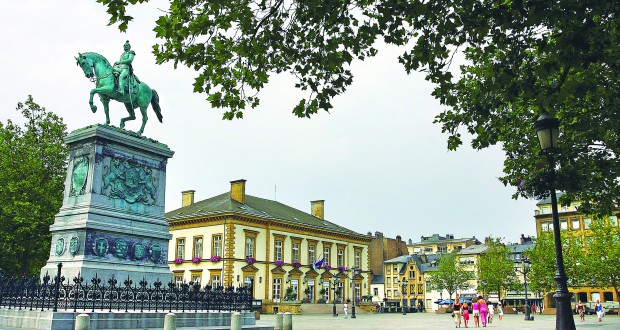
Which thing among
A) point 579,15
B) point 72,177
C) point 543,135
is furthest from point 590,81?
point 72,177

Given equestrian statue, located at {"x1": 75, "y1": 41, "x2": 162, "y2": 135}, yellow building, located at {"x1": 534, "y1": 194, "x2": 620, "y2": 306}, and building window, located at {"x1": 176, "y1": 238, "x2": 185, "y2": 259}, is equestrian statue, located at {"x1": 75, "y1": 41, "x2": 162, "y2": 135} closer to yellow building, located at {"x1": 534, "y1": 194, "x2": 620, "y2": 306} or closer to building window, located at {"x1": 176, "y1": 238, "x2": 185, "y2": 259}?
building window, located at {"x1": 176, "y1": 238, "x2": 185, "y2": 259}

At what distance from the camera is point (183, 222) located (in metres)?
58.0

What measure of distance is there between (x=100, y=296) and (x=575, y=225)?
8459cm

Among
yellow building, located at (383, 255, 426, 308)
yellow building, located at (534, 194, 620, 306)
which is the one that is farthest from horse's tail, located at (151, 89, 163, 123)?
yellow building, located at (383, 255, 426, 308)

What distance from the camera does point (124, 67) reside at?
66.6 feet

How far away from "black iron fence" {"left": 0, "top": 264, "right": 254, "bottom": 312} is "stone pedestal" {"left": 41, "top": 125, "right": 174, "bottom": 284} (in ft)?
2.23

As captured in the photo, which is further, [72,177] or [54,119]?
[54,119]

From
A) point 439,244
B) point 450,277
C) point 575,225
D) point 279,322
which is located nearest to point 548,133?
point 279,322

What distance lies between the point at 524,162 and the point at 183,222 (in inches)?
1776

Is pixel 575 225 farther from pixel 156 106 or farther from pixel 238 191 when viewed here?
pixel 156 106

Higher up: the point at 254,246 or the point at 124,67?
the point at 124,67

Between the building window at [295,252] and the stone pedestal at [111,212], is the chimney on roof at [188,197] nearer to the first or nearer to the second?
the building window at [295,252]

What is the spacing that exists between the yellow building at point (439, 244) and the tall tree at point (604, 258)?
180 feet

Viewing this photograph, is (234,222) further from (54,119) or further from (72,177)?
(72,177)
